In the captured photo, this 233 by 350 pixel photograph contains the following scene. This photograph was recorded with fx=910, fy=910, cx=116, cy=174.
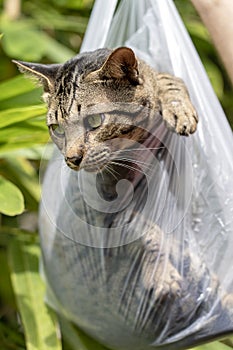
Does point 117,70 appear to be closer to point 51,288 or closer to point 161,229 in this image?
point 161,229

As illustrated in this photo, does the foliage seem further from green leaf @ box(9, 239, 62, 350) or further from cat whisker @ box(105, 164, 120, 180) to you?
cat whisker @ box(105, 164, 120, 180)

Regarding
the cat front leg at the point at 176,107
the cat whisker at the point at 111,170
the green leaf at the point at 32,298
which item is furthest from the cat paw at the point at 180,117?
the green leaf at the point at 32,298

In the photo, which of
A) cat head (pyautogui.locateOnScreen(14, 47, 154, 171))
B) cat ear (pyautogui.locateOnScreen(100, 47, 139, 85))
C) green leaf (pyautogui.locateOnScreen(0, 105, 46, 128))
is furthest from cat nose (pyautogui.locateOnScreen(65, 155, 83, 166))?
green leaf (pyautogui.locateOnScreen(0, 105, 46, 128))

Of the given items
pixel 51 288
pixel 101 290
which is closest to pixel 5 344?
pixel 51 288

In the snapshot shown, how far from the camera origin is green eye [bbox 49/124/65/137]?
1.23 metres

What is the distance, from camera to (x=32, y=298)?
1695mm

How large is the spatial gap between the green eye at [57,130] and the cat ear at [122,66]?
9 centimetres

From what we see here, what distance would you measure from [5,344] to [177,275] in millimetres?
579

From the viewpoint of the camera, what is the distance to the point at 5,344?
6.02 ft

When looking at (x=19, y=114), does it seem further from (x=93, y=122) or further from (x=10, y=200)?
(x=93, y=122)

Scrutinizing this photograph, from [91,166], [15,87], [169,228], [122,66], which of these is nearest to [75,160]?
[91,166]

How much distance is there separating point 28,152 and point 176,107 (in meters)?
0.53

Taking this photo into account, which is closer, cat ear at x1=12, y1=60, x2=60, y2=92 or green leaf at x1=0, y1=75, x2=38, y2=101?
cat ear at x1=12, y1=60, x2=60, y2=92

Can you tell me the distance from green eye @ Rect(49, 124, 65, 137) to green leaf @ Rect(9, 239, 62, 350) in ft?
1.59
